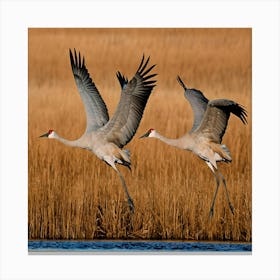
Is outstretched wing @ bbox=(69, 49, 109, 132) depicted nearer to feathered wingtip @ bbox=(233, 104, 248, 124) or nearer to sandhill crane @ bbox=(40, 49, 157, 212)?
sandhill crane @ bbox=(40, 49, 157, 212)

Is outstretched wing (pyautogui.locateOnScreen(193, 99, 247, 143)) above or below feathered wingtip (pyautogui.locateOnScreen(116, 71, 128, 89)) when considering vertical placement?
below

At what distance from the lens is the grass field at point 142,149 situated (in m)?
7.13

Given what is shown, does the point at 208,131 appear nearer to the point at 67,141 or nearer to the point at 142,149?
the point at 142,149

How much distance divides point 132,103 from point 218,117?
0.82 m

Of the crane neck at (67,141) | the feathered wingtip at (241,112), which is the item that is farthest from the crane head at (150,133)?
the feathered wingtip at (241,112)

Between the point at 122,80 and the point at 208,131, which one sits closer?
the point at 122,80

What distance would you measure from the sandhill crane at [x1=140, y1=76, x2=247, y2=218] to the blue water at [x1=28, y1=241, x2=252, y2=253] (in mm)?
324

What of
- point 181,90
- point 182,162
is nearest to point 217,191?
point 182,162

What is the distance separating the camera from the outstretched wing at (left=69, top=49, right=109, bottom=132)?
282 inches

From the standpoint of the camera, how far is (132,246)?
7059mm

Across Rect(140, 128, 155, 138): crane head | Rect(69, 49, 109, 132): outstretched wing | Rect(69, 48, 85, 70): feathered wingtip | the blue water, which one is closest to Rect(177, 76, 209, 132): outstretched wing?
Rect(140, 128, 155, 138): crane head

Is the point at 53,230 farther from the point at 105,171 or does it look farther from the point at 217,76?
the point at 217,76

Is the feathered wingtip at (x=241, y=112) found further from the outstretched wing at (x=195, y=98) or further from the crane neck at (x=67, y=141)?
the crane neck at (x=67, y=141)

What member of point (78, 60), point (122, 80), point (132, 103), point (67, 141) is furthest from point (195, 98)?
point (67, 141)
